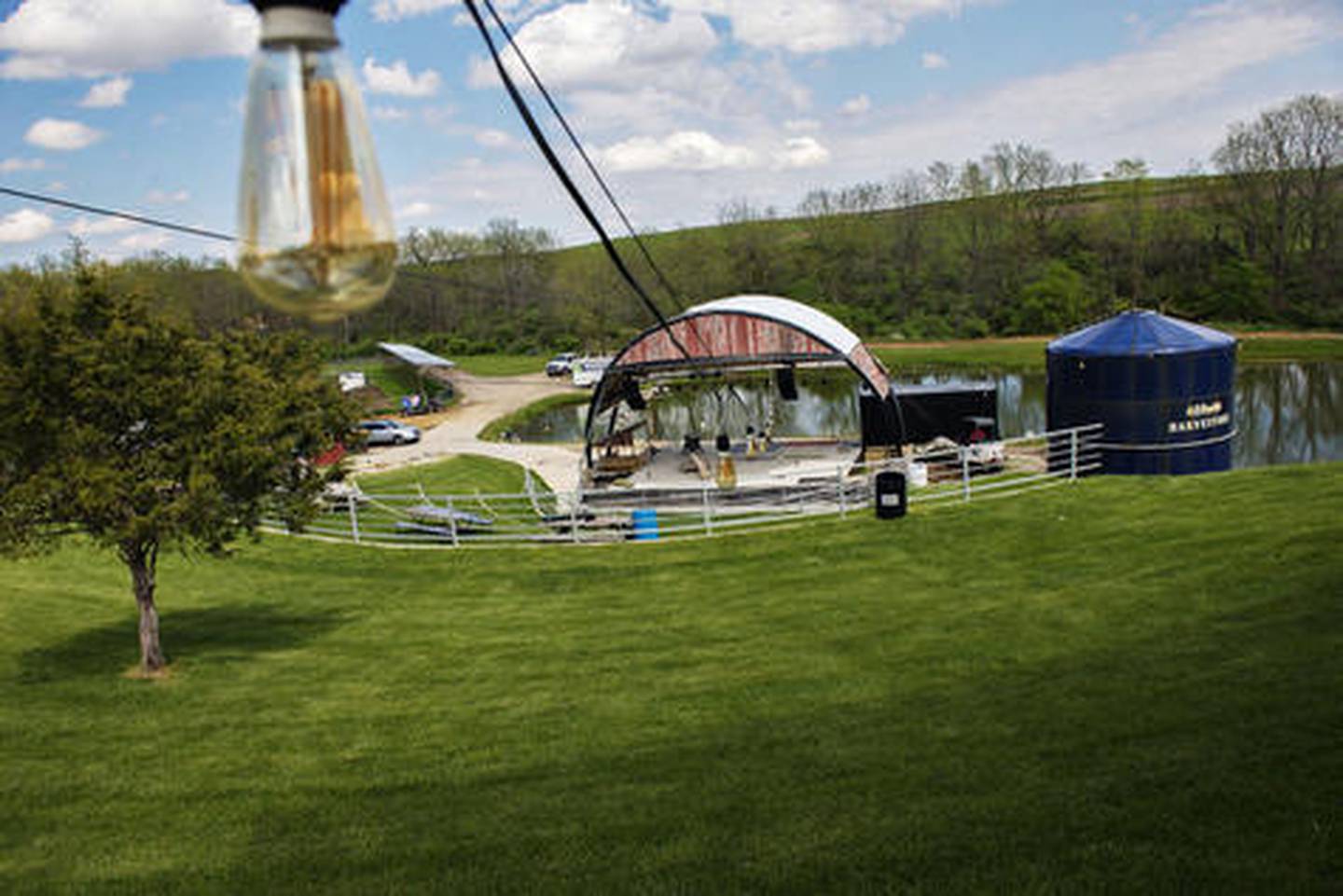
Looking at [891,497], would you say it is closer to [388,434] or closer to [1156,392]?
[1156,392]

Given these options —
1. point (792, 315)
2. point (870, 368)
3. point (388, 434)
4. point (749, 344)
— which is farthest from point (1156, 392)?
point (388, 434)

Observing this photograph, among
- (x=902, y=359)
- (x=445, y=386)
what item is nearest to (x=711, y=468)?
(x=445, y=386)

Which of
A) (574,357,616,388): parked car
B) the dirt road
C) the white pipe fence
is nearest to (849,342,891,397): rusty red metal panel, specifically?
the white pipe fence

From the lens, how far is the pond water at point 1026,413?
1280 inches

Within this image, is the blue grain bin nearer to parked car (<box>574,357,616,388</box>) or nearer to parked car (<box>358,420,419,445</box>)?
parked car (<box>358,420,419,445</box>)

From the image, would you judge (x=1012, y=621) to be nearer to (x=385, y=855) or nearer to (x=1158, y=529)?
(x=1158, y=529)

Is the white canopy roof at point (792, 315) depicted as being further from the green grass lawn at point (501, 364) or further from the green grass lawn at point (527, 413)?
the green grass lawn at point (501, 364)

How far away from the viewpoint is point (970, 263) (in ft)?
295

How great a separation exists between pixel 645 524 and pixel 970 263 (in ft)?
257

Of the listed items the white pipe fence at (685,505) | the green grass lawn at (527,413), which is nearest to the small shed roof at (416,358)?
the green grass lawn at (527,413)

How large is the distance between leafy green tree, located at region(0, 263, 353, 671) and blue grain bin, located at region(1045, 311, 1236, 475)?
59.7ft

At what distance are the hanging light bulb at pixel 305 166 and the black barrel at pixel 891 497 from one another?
16.5m

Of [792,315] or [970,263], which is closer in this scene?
[792,315]

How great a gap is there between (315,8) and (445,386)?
6086 cm
